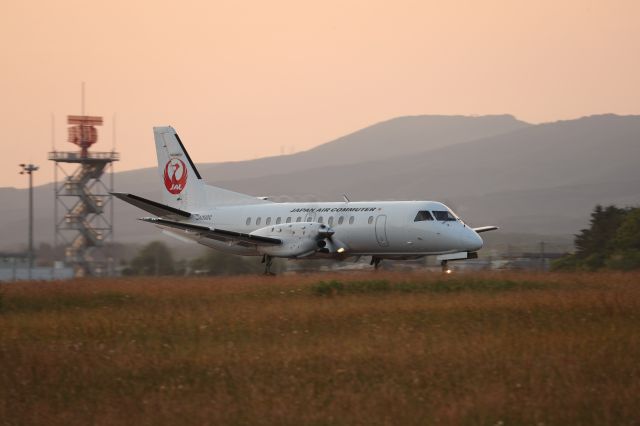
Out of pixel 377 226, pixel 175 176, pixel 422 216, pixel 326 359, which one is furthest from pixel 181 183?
pixel 326 359

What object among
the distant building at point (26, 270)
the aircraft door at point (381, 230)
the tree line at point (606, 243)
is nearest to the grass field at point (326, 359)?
the aircraft door at point (381, 230)

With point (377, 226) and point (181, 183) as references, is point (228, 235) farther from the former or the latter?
point (181, 183)

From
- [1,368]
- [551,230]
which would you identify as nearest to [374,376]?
[1,368]

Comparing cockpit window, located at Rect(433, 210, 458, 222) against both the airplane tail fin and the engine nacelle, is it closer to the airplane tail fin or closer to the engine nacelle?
the engine nacelle

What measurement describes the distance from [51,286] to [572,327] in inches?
589

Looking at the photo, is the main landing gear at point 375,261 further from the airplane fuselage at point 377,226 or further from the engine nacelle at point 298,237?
the engine nacelle at point 298,237

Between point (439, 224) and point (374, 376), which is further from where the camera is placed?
point (439, 224)

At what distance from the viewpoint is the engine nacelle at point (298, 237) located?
36.6 m

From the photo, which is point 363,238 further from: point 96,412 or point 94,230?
point 94,230

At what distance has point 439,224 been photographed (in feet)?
116

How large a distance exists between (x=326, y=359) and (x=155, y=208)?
24516 mm

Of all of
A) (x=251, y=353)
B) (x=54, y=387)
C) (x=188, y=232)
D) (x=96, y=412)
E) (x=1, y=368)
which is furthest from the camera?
(x=188, y=232)

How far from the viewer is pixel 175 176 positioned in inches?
1702

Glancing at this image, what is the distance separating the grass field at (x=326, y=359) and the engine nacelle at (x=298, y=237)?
11.6 metres
